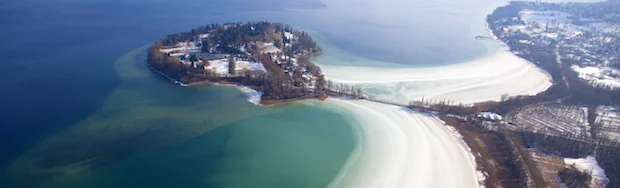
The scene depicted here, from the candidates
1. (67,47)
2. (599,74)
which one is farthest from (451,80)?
(67,47)

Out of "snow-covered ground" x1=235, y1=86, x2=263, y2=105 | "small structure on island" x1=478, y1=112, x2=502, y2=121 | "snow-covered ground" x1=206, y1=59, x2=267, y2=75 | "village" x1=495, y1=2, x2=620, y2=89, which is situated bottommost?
"snow-covered ground" x1=235, y1=86, x2=263, y2=105

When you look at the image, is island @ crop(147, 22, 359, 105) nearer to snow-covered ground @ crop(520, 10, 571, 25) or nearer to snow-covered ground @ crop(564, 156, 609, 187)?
snow-covered ground @ crop(564, 156, 609, 187)

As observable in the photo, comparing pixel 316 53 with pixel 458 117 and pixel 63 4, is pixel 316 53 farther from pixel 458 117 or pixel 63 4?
pixel 63 4

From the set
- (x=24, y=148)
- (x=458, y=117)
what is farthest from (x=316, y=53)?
(x=24, y=148)

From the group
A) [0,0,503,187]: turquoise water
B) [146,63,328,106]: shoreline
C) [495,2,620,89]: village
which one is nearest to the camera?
[0,0,503,187]: turquoise water

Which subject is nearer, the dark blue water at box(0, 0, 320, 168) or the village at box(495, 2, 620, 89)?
the dark blue water at box(0, 0, 320, 168)

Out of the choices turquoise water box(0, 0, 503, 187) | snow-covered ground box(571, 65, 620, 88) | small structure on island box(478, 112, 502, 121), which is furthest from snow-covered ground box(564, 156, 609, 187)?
snow-covered ground box(571, 65, 620, 88)

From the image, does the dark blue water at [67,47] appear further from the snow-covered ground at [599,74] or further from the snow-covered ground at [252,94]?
the snow-covered ground at [599,74]
